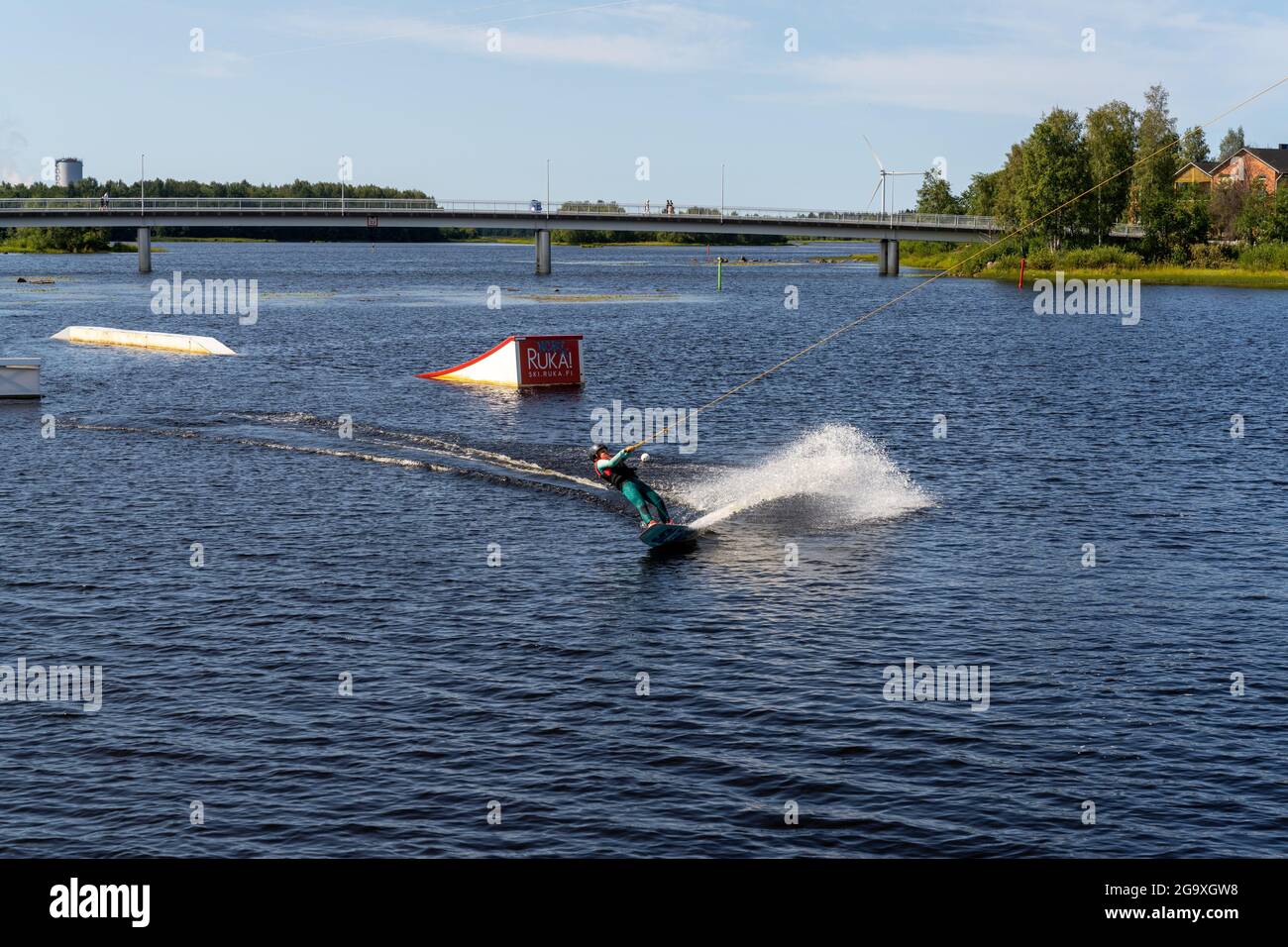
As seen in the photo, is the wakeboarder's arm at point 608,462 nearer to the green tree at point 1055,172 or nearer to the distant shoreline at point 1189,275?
the distant shoreline at point 1189,275

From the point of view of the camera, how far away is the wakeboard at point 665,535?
37531 millimetres

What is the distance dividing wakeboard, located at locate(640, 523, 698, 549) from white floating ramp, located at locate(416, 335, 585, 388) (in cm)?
3915

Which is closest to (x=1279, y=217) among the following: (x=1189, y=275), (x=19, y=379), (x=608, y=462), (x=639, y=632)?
(x=1189, y=275)

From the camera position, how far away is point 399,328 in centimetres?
12112

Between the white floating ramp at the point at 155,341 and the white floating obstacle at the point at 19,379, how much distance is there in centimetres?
2602

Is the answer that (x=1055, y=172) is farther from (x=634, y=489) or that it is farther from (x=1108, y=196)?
(x=634, y=489)

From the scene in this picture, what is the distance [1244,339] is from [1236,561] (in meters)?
80.0

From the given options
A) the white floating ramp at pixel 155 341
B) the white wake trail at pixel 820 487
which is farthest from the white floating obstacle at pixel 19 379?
the white wake trail at pixel 820 487

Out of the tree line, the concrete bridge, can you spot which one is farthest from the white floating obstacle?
the tree line

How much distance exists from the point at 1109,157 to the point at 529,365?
14234cm

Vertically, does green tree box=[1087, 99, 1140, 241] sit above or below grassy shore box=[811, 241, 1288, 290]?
above

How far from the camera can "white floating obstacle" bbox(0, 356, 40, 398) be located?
70.2 meters

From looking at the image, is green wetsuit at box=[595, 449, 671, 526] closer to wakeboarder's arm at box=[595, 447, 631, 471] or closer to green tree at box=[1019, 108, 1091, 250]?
wakeboarder's arm at box=[595, 447, 631, 471]
